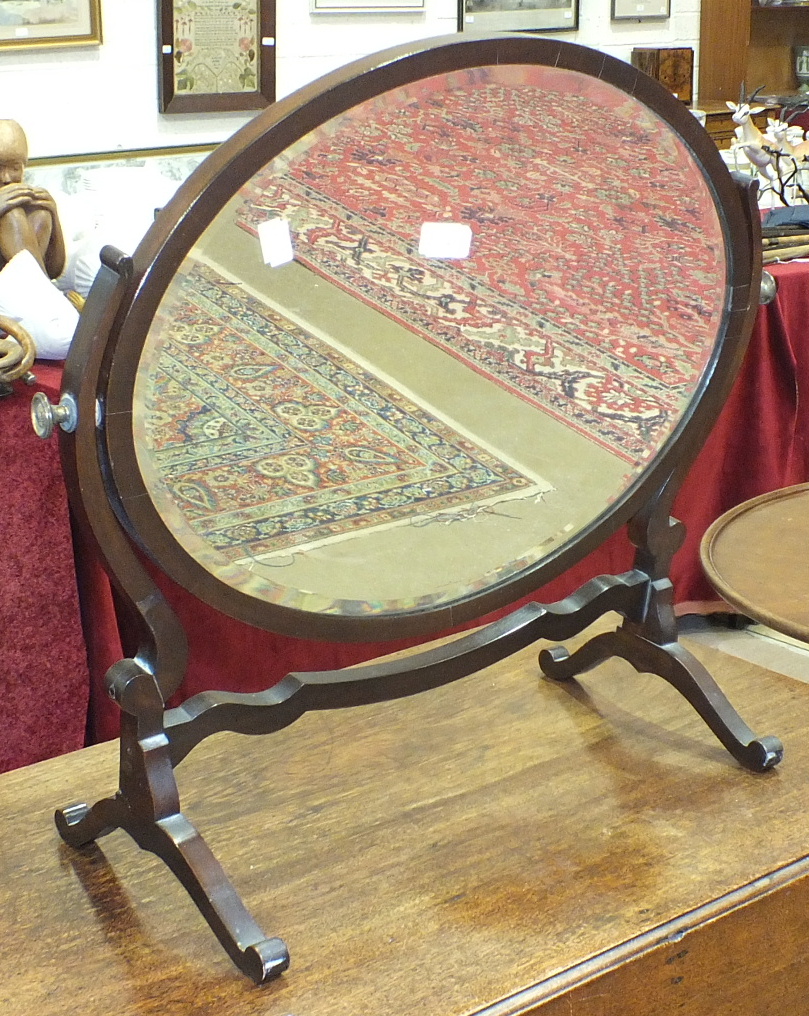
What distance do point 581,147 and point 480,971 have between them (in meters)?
0.60

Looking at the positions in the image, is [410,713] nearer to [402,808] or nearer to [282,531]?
[402,808]

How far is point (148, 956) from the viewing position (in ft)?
2.90

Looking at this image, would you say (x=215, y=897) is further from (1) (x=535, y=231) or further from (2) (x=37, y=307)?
(2) (x=37, y=307)

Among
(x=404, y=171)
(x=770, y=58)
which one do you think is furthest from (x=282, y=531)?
(x=770, y=58)

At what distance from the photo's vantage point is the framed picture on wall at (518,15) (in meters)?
4.32

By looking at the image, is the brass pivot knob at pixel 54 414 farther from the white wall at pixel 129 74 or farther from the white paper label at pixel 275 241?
the white wall at pixel 129 74

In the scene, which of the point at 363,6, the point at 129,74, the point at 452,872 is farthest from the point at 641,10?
the point at 452,872

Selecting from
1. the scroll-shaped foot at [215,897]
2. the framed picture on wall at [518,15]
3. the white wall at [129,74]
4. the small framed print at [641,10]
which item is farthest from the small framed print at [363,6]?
the scroll-shaped foot at [215,897]

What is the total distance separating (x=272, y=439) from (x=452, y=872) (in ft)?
1.28

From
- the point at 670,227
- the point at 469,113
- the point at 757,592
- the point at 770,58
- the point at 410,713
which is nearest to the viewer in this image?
the point at 469,113

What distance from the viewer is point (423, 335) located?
2.90 feet

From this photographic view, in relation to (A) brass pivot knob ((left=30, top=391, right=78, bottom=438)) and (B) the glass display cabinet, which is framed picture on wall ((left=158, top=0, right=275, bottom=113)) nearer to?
(B) the glass display cabinet

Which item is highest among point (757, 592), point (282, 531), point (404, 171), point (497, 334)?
point (404, 171)

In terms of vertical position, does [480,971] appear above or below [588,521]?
below
